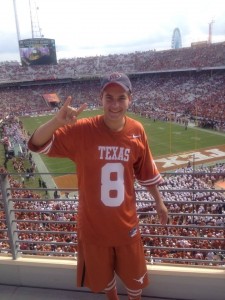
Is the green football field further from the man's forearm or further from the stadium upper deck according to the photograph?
the stadium upper deck

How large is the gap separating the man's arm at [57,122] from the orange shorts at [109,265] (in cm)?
73

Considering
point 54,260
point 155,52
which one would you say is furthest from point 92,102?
point 54,260

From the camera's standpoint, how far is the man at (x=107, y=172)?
2.05m

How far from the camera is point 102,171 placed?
6.76 ft

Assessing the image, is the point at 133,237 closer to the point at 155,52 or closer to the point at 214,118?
the point at 214,118

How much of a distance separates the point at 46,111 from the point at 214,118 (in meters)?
21.3

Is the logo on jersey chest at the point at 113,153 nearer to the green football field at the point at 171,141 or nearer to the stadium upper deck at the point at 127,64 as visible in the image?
the green football field at the point at 171,141

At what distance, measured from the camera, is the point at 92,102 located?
44.4m

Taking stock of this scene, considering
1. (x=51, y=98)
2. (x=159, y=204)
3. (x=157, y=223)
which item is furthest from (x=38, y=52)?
(x=159, y=204)

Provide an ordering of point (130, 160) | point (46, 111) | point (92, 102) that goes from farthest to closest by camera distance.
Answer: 1. point (92, 102)
2. point (46, 111)
3. point (130, 160)

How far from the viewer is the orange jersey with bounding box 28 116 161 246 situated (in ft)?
6.77

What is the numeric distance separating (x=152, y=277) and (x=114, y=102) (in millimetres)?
1470

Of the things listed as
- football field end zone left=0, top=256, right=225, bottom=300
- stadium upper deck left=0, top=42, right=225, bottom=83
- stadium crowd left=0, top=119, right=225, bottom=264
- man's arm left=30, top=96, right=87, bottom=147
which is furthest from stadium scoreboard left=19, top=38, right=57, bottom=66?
man's arm left=30, top=96, right=87, bottom=147

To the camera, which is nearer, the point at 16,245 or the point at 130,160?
the point at 130,160
